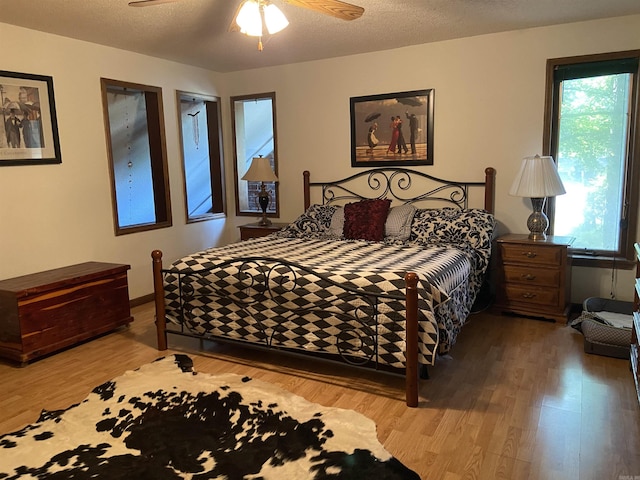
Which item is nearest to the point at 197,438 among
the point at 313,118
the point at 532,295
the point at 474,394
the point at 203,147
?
the point at 474,394

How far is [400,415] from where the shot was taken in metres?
2.47

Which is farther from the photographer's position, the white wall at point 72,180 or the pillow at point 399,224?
the pillow at point 399,224

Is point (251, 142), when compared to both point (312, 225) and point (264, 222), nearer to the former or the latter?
point (264, 222)

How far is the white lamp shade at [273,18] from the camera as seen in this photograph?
2652mm

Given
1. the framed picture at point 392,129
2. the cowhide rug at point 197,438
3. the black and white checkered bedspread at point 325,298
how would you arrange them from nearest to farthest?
1. the cowhide rug at point 197,438
2. the black and white checkered bedspread at point 325,298
3. the framed picture at point 392,129

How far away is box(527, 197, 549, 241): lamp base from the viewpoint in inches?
155

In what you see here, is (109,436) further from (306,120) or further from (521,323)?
(306,120)

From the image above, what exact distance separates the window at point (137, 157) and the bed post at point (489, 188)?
10.2 feet

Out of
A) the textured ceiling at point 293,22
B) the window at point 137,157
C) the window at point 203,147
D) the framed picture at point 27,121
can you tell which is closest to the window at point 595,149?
the textured ceiling at point 293,22

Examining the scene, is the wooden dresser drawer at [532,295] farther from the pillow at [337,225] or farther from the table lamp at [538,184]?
the pillow at [337,225]

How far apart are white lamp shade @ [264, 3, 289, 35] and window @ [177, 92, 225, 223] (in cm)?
268

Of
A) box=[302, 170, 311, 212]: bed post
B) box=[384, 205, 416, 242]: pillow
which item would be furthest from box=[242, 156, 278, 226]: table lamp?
box=[384, 205, 416, 242]: pillow

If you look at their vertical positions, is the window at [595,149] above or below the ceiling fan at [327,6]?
below

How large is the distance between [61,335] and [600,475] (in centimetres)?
338
